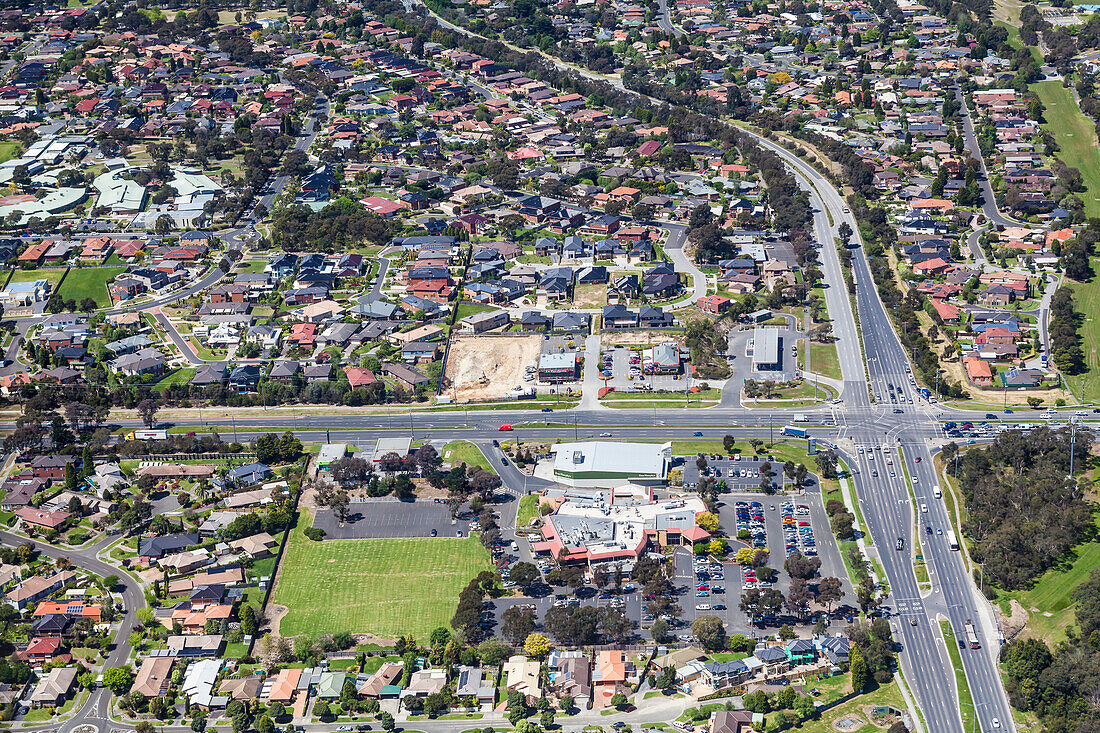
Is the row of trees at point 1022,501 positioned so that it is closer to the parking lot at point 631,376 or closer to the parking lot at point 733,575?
the parking lot at point 733,575

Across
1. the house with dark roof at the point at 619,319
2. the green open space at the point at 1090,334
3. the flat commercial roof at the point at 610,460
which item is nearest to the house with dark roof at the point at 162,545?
the flat commercial roof at the point at 610,460

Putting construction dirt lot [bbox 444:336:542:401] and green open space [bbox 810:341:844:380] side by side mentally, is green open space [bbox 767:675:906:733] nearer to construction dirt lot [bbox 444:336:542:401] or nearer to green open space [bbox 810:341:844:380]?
green open space [bbox 810:341:844:380]

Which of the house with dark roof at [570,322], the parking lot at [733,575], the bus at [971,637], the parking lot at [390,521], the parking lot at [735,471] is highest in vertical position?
the bus at [971,637]

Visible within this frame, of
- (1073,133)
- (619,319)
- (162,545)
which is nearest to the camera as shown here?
(162,545)

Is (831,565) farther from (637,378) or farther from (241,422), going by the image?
(241,422)

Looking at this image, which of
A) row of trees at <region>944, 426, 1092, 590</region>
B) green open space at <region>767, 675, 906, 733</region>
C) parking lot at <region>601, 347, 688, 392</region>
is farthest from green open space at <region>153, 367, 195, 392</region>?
row of trees at <region>944, 426, 1092, 590</region>

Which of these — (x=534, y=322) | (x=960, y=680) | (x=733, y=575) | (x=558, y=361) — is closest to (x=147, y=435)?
(x=558, y=361)

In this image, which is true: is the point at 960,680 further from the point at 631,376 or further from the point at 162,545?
the point at 162,545
